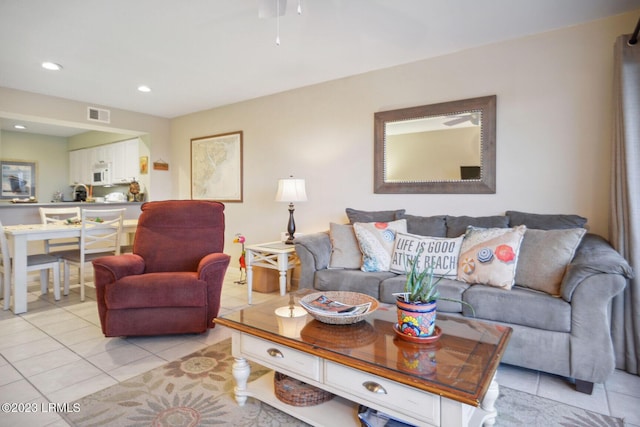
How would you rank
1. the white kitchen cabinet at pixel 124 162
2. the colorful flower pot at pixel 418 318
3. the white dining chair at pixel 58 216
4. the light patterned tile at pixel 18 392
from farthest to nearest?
1. the white kitchen cabinet at pixel 124 162
2. the white dining chair at pixel 58 216
3. the light patterned tile at pixel 18 392
4. the colorful flower pot at pixel 418 318

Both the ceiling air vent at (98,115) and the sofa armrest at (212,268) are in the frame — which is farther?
the ceiling air vent at (98,115)

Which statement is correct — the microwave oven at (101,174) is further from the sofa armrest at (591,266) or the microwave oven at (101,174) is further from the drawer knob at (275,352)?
the sofa armrest at (591,266)

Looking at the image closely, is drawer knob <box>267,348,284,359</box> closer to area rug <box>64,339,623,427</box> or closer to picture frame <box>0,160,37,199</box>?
area rug <box>64,339,623,427</box>

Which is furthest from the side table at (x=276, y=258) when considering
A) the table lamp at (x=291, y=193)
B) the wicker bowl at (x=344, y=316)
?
the wicker bowl at (x=344, y=316)

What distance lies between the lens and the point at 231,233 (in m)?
4.91

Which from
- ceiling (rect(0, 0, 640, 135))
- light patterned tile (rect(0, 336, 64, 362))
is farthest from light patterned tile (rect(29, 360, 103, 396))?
ceiling (rect(0, 0, 640, 135))

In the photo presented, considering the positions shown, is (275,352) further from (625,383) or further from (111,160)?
(111,160)

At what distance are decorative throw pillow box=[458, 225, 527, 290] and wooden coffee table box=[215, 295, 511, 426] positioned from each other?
65 cm

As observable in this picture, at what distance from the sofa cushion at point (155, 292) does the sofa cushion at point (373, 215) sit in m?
1.46

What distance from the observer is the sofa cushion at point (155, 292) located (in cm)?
253

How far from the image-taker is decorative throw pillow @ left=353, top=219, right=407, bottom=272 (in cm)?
283

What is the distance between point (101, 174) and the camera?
21.6ft

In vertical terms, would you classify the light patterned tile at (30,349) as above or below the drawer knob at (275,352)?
below

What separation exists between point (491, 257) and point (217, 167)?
149 inches
